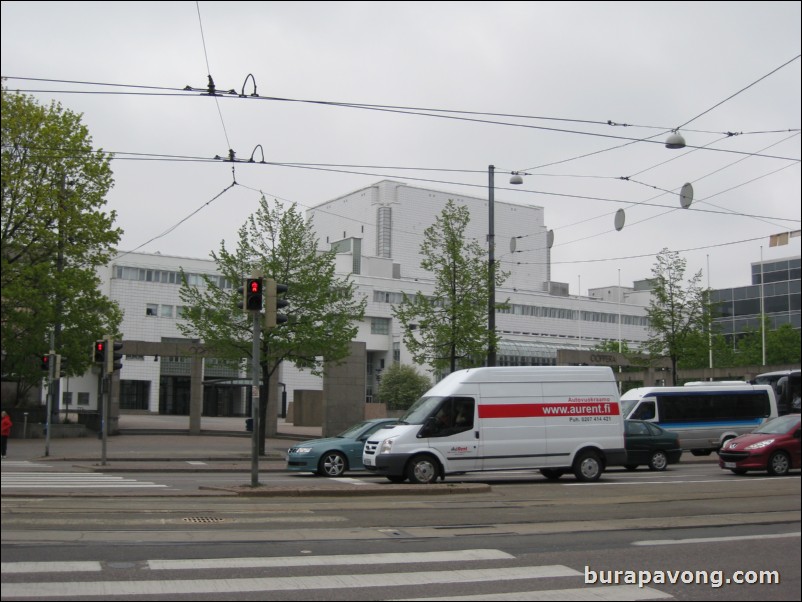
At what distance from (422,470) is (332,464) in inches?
168

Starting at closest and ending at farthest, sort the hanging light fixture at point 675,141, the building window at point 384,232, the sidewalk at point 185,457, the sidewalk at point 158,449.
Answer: the sidewalk at point 185,457 → the hanging light fixture at point 675,141 → the sidewalk at point 158,449 → the building window at point 384,232

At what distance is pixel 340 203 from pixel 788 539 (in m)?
107

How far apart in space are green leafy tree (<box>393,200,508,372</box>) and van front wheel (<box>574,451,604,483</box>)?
12762mm

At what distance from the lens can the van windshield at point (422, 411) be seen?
1973cm

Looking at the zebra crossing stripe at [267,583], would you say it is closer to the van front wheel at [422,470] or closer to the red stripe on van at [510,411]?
the van front wheel at [422,470]

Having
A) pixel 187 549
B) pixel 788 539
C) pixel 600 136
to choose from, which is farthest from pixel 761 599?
pixel 600 136

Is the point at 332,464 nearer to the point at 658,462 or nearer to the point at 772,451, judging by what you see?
the point at 658,462

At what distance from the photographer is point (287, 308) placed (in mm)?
34812

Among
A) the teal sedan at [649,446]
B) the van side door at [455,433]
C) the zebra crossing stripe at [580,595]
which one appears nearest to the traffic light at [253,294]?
the van side door at [455,433]

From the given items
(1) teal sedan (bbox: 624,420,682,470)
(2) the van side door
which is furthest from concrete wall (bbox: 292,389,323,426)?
(2) the van side door

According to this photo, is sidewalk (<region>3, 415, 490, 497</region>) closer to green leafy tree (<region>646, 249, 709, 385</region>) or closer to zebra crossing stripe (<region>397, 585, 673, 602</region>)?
zebra crossing stripe (<region>397, 585, 673, 602</region>)

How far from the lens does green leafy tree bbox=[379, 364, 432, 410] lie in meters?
66.1

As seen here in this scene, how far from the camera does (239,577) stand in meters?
8.87

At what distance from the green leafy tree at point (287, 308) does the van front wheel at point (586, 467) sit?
14876 millimetres
